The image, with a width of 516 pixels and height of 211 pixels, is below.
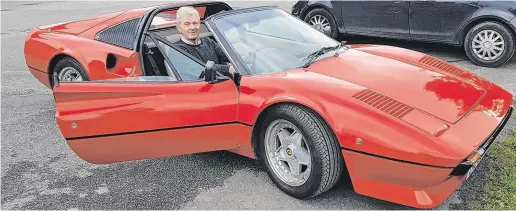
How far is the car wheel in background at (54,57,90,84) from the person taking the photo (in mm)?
4863

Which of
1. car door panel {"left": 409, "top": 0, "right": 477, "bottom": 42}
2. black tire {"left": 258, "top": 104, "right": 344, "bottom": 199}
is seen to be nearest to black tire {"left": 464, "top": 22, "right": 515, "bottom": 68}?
car door panel {"left": 409, "top": 0, "right": 477, "bottom": 42}

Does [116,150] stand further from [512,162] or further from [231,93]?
[512,162]

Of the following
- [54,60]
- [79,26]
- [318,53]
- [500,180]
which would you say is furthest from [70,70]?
[500,180]

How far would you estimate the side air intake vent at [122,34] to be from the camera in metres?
4.48

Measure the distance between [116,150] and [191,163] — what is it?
662 mm

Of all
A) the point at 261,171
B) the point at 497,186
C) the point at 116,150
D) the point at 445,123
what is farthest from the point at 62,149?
the point at 497,186

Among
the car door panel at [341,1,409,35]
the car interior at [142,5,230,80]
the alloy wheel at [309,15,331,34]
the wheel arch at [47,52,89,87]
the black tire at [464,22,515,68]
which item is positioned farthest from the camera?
the alloy wheel at [309,15,331,34]

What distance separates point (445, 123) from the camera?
9.65 ft

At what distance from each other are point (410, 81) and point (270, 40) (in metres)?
1.13

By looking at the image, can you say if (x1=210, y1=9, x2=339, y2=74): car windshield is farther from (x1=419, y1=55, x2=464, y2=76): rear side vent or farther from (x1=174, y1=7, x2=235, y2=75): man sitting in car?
(x1=419, y1=55, x2=464, y2=76): rear side vent

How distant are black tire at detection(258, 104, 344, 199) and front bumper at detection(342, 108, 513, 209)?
0.34 ft

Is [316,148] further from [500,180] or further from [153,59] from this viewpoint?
[153,59]

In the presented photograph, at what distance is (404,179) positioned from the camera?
9.27ft

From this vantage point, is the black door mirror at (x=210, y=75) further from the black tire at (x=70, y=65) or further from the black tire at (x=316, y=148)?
the black tire at (x=70, y=65)
